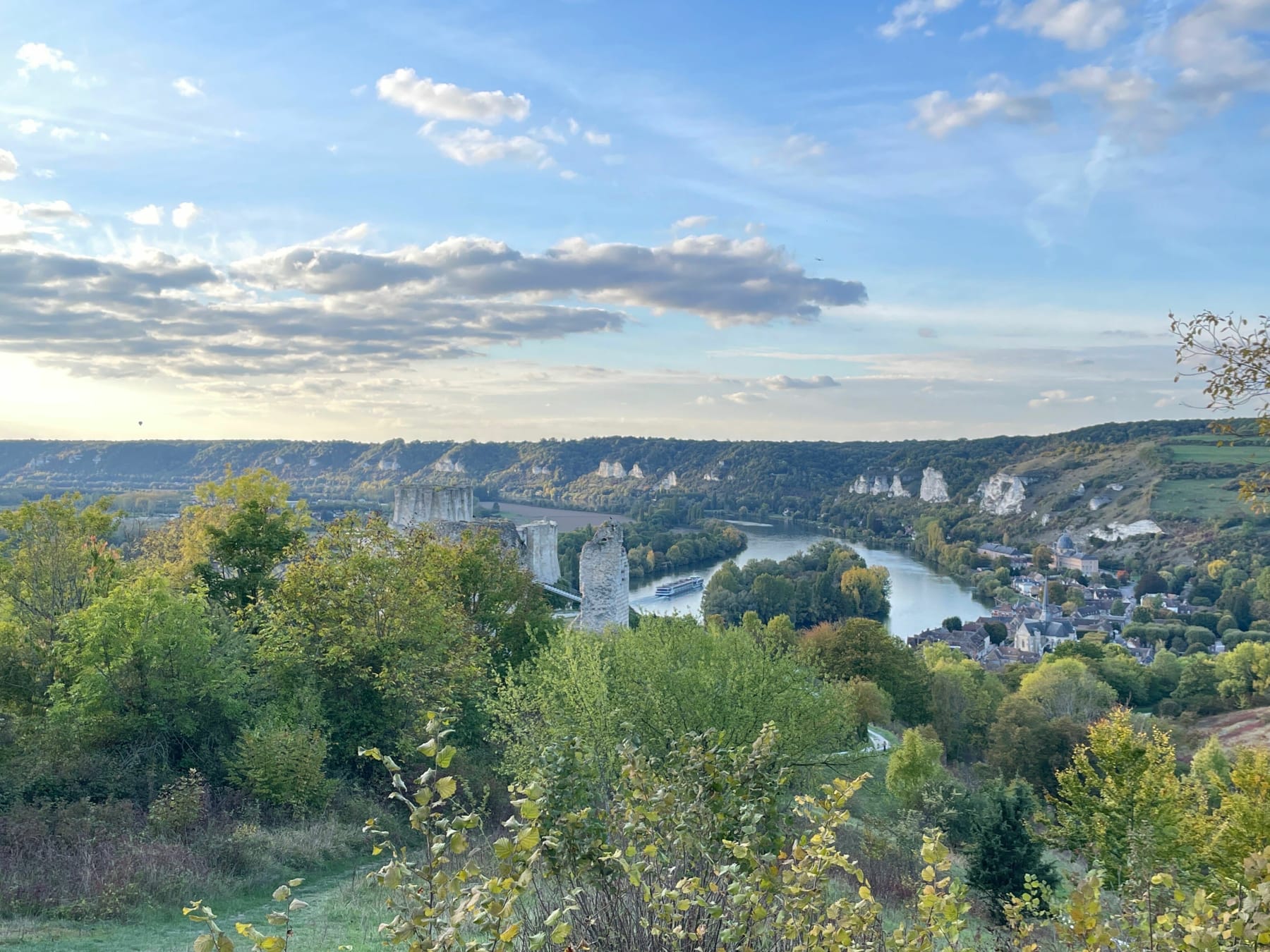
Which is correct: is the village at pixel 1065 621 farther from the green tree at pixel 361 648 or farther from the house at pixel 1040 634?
the green tree at pixel 361 648

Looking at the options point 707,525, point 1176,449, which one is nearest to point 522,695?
point 707,525

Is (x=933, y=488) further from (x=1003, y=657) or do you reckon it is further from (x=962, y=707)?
(x=962, y=707)

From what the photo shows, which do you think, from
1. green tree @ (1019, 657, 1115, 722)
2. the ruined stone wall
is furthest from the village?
the ruined stone wall

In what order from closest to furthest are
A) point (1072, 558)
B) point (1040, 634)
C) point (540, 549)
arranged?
point (540, 549)
point (1040, 634)
point (1072, 558)

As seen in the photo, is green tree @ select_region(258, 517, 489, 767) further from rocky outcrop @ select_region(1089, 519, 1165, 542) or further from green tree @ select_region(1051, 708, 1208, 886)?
rocky outcrop @ select_region(1089, 519, 1165, 542)

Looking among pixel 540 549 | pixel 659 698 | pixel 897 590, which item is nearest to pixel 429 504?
pixel 540 549
